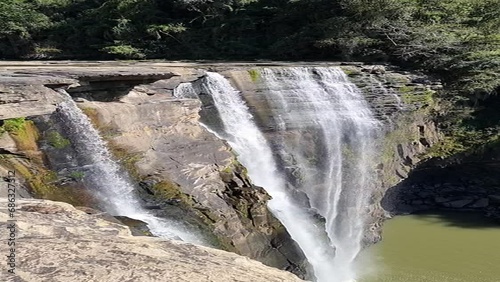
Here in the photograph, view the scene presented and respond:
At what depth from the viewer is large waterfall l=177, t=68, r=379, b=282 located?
13.1 m

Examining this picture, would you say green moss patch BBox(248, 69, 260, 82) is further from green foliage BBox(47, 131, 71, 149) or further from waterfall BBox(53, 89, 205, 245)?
green foliage BBox(47, 131, 71, 149)

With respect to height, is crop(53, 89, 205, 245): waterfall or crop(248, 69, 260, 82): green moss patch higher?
crop(248, 69, 260, 82): green moss patch

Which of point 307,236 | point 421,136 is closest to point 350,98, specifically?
point 421,136

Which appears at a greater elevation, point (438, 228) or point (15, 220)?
point (15, 220)

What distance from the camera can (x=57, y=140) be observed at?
9.55m

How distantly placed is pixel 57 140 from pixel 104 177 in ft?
3.80

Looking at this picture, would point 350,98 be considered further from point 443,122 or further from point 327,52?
point 327,52

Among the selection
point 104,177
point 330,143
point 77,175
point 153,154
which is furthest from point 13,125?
point 330,143

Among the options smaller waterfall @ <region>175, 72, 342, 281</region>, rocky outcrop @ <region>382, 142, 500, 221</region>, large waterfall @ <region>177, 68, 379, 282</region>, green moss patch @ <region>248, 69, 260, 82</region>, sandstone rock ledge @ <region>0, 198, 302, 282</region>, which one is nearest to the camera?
sandstone rock ledge @ <region>0, 198, 302, 282</region>

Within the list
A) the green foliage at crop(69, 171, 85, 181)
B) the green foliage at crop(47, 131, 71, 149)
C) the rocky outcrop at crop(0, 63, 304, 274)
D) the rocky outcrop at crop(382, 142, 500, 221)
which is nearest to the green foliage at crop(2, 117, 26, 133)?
the rocky outcrop at crop(0, 63, 304, 274)

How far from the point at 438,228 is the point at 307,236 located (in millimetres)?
5983

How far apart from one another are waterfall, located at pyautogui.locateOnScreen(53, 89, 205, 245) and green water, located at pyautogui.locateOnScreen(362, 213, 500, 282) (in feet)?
18.0

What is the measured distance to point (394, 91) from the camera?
1673 centimetres

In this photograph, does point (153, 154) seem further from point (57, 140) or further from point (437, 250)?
point (437, 250)
